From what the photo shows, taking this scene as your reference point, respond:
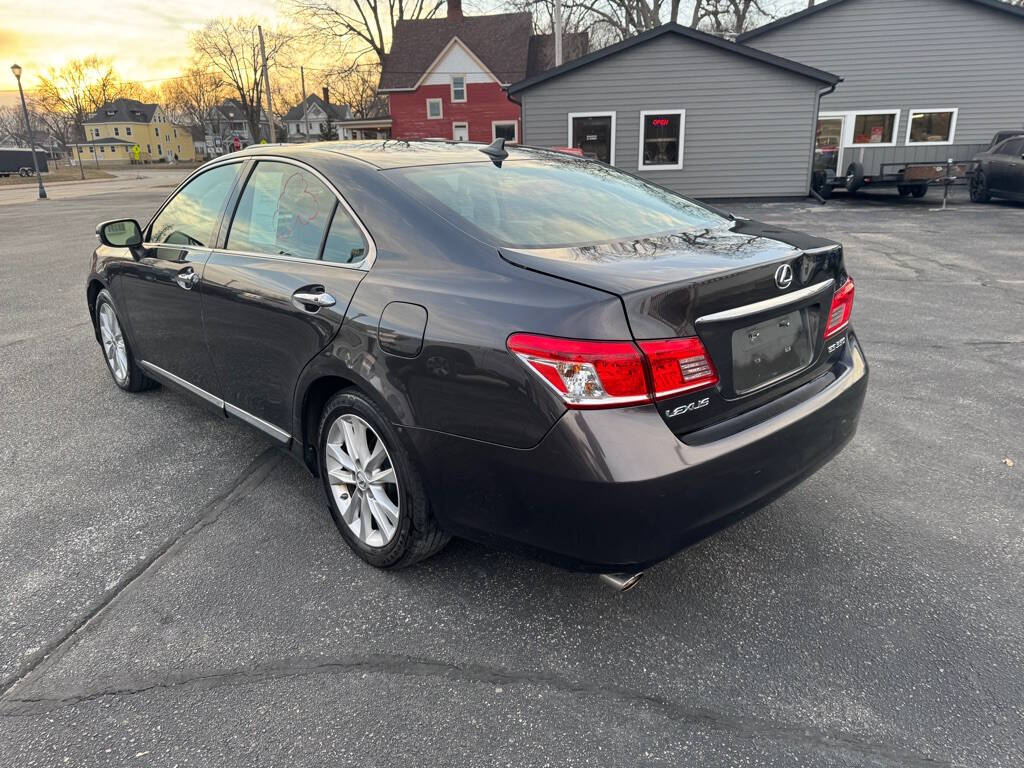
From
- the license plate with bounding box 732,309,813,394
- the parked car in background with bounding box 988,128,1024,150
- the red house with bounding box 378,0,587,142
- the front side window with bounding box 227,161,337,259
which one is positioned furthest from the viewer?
the red house with bounding box 378,0,587,142

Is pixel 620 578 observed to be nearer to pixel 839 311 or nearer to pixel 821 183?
pixel 839 311

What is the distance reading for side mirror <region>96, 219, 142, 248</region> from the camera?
13.5ft

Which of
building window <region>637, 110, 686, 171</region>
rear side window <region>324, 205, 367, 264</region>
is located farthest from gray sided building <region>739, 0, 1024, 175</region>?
rear side window <region>324, 205, 367, 264</region>

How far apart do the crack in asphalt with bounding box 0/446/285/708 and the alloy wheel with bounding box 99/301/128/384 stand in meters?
1.63

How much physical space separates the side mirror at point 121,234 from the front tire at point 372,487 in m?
2.10

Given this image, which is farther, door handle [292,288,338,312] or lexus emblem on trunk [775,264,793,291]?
door handle [292,288,338,312]

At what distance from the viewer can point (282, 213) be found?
3.14 m

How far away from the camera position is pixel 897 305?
23.4 ft

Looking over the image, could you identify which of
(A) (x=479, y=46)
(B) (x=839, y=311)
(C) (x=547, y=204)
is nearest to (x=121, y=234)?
(C) (x=547, y=204)

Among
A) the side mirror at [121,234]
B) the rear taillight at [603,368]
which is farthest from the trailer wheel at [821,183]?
the rear taillight at [603,368]

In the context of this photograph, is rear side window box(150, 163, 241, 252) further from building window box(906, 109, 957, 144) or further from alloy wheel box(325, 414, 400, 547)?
building window box(906, 109, 957, 144)

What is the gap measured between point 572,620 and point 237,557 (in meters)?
1.43

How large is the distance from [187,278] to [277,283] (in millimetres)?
892

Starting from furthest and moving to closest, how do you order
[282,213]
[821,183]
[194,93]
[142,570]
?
[194,93], [821,183], [282,213], [142,570]
